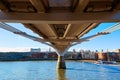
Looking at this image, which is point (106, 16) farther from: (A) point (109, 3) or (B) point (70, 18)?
(B) point (70, 18)

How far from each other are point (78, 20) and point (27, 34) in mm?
21054

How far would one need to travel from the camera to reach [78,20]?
489 inches

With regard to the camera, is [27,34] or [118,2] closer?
[118,2]

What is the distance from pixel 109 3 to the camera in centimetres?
1142

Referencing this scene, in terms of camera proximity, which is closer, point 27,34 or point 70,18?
point 70,18

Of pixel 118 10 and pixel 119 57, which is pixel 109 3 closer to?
pixel 118 10

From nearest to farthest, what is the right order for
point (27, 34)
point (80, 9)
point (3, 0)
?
1. point (3, 0)
2. point (80, 9)
3. point (27, 34)

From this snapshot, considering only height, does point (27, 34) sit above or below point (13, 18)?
above

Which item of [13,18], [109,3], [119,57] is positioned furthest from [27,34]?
[119,57]

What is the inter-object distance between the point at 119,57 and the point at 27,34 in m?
145

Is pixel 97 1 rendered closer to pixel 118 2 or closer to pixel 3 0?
pixel 118 2

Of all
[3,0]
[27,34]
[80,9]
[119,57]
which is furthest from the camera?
[119,57]

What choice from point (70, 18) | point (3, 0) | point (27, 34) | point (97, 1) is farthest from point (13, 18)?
point (27, 34)

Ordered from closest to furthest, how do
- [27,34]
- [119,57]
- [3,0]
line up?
[3,0]
[27,34]
[119,57]
